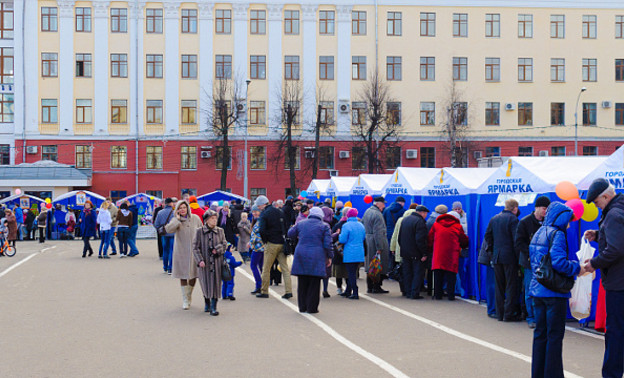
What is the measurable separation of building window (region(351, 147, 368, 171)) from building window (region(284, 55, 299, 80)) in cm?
679

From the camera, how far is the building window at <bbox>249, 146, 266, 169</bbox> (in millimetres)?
49750

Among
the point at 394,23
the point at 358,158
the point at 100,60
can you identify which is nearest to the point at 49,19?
the point at 100,60

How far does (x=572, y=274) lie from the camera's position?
21.0ft

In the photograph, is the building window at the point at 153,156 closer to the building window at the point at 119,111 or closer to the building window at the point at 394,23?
the building window at the point at 119,111

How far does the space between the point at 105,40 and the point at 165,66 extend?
4504 mm

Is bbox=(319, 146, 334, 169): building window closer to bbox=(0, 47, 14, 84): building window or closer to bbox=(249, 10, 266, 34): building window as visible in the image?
bbox=(249, 10, 266, 34): building window

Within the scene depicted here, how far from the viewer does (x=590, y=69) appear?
52.4m

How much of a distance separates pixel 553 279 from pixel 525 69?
4843cm

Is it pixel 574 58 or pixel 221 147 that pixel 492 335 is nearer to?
pixel 221 147

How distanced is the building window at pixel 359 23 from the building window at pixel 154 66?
14.2 m

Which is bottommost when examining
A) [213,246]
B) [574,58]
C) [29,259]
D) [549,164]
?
[29,259]

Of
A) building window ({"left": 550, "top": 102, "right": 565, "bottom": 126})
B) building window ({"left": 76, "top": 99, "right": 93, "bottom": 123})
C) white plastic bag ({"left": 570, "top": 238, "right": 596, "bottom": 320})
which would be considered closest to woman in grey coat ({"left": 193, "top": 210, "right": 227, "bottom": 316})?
white plastic bag ({"left": 570, "top": 238, "right": 596, "bottom": 320})

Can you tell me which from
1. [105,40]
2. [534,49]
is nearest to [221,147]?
[105,40]

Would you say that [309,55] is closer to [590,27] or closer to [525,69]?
[525,69]
